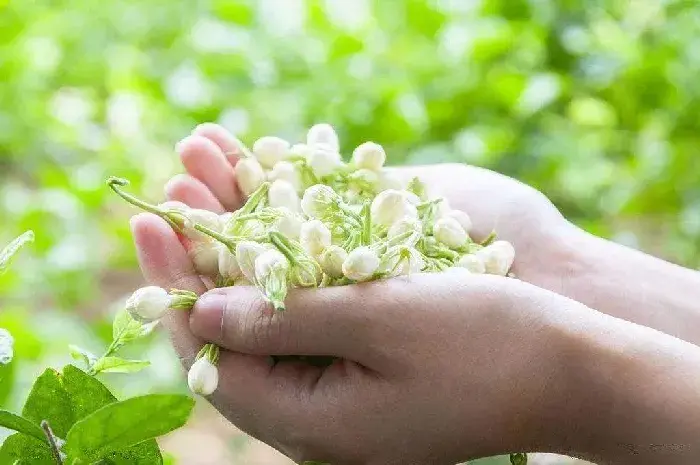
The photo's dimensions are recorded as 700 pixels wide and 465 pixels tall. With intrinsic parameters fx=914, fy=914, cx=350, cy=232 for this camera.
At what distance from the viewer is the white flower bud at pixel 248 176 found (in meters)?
0.65

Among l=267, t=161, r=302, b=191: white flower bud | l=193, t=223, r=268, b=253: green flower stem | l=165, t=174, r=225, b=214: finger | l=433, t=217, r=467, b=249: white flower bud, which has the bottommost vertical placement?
l=165, t=174, r=225, b=214: finger

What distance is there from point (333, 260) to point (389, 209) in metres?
0.07

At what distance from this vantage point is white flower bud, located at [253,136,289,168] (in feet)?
2.16

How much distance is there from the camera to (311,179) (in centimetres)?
64

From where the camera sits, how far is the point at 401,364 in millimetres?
492

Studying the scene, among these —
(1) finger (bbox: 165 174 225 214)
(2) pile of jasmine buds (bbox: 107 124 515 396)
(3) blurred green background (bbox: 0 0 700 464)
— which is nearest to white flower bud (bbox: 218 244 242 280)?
(2) pile of jasmine buds (bbox: 107 124 515 396)

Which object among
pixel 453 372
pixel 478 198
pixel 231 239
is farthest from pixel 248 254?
pixel 478 198

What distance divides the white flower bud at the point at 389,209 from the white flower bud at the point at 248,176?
12 centimetres

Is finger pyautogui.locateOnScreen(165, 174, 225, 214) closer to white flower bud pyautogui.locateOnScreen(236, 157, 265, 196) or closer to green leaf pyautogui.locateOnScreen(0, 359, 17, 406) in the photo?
white flower bud pyautogui.locateOnScreen(236, 157, 265, 196)

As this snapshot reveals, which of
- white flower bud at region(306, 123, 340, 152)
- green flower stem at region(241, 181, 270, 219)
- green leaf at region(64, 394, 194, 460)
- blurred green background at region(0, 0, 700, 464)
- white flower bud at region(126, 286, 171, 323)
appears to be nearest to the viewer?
green leaf at region(64, 394, 194, 460)

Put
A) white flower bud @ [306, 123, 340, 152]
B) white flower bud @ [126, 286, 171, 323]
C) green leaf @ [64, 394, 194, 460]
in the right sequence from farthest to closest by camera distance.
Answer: white flower bud @ [306, 123, 340, 152] → white flower bud @ [126, 286, 171, 323] → green leaf @ [64, 394, 194, 460]

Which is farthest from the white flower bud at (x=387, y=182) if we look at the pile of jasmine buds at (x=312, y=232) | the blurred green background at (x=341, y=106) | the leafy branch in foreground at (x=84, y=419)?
the blurred green background at (x=341, y=106)

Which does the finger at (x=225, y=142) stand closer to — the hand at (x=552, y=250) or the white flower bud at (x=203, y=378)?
the hand at (x=552, y=250)

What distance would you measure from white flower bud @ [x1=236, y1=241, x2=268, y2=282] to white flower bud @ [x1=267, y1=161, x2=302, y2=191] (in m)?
0.14
